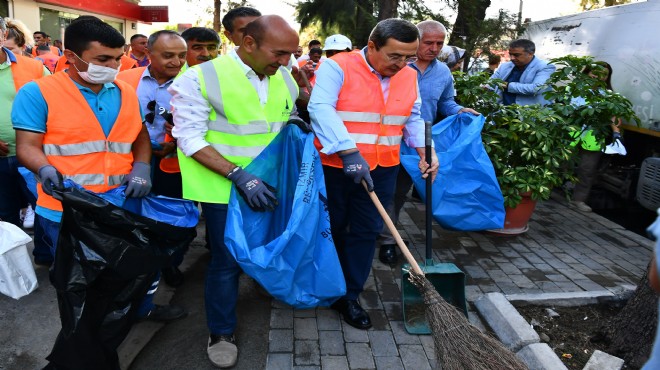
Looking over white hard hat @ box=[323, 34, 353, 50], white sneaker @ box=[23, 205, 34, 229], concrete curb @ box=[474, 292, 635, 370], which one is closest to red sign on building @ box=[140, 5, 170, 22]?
white hard hat @ box=[323, 34, 353, 50]

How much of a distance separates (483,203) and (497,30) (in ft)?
21.3

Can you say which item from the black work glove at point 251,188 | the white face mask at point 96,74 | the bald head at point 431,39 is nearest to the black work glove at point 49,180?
the white face mask at point 96,74

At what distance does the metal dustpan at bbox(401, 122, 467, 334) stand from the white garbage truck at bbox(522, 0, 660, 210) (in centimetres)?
240

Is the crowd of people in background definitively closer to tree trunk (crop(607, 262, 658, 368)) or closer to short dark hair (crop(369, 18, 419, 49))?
short dark hair (crop(369, 18, 419, 49))

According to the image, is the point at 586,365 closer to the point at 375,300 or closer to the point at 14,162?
the point at 375,300

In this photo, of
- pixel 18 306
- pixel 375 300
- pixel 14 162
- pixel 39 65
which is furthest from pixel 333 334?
pixel 39 65

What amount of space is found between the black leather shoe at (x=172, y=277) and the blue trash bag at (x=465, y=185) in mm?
1871

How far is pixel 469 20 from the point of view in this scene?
9422 millimetres

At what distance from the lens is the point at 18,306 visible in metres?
3.17

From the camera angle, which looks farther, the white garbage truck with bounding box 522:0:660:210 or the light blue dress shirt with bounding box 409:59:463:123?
the white garbage truck with bounding box 522:0:660:210

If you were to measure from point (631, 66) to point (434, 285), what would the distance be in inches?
173

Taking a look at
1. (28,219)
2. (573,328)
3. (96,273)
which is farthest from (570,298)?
(28,219)

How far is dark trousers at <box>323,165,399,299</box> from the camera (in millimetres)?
3029

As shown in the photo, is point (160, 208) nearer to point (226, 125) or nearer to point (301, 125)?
point (226, 125)
